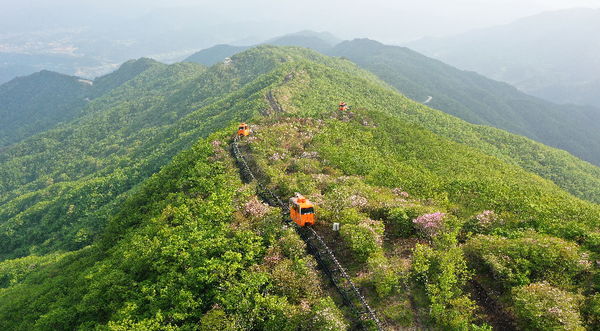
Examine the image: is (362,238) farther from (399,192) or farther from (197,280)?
(399,192)

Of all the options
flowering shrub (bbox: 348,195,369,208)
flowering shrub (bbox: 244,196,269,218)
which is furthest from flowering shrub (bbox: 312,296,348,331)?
flowering shrub (bbox: 348,195,369,208)

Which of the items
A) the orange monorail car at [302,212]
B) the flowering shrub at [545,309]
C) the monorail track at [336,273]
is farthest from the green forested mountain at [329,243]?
the orange monorail car at [302,212]

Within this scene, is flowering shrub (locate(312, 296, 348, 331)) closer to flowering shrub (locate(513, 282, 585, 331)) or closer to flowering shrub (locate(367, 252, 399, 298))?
flowering shrub (locate(367, 252, 399, 298))

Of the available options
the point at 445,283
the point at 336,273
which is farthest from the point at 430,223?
the point at 336,273

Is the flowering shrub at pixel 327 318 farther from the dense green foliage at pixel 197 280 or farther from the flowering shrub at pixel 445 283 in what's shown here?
the flowering shrub at pixel 445 283

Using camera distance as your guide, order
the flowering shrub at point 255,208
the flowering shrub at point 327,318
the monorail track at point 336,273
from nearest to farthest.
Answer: the flowering shrub at point 327,318 → the monorail track at point 336,273 → the flowering shrub at point 255,208
